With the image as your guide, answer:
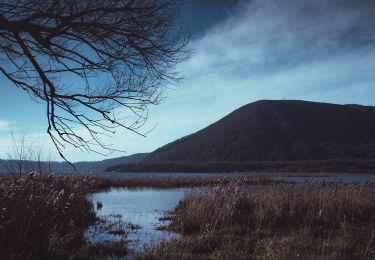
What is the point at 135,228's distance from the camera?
12.8 meters

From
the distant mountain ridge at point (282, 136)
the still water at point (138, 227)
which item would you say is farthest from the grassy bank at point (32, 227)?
the distant mountain ridge at point (282, 136)

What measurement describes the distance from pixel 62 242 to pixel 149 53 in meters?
4.14

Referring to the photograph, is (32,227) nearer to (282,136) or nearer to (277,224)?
(277,224)

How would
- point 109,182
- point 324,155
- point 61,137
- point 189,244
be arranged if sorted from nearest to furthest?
1. point 61,137
2. point 189,244
3. point 109,182
4. point 324,155

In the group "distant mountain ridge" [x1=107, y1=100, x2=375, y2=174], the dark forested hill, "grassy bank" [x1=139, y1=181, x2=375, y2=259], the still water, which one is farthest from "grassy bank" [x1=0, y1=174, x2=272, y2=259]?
the dark forested hill

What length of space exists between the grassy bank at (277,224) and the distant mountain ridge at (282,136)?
101 meters

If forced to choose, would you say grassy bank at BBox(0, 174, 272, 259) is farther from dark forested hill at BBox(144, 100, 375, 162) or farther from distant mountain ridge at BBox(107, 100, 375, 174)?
dark forested hill at BBox(144, 100, 375, 162)

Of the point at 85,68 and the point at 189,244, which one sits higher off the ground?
the point at 85,68

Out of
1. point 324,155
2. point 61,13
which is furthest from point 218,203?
point 324,155

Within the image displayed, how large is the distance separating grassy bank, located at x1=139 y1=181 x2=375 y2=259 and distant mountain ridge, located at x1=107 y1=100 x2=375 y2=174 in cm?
10117

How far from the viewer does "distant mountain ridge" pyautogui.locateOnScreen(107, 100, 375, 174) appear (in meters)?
124

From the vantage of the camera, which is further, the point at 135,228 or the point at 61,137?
the point at 135,228

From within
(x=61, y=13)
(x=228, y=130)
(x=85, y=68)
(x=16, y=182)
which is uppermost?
(x=228, y=130)

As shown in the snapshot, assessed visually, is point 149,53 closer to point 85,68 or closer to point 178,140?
point 85,68
